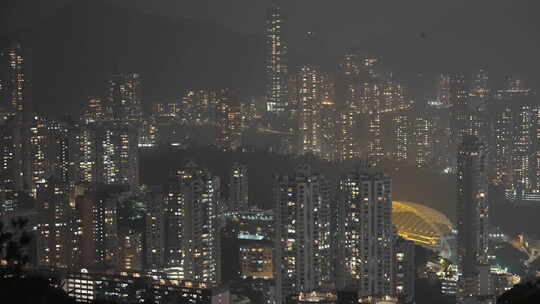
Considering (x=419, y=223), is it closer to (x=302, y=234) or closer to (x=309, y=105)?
(x=302, y=234)

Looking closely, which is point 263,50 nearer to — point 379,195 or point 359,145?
point 359,145

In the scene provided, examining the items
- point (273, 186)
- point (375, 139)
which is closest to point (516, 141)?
point (375, 139)

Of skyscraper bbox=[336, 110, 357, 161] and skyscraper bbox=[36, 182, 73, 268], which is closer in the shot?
A: skyscraper bbox=[36, 182, 73, 268]

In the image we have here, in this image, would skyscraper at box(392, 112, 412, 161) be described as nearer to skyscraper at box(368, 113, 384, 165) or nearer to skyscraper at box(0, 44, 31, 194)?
skyscraper at box(368, 113, 384, 165)

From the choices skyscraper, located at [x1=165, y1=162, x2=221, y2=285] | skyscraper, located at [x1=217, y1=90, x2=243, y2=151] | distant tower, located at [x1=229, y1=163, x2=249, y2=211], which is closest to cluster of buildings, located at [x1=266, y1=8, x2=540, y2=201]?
skyscraper, located at [x1=217, y1=90, x2=243, y2=151]

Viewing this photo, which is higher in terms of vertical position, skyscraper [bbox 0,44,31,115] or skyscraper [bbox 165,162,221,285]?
skyscraper [bbox 0,44,31,115]

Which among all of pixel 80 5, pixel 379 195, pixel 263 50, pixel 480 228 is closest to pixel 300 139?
pixel 263 50

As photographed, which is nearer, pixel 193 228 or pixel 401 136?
pixel 193 228

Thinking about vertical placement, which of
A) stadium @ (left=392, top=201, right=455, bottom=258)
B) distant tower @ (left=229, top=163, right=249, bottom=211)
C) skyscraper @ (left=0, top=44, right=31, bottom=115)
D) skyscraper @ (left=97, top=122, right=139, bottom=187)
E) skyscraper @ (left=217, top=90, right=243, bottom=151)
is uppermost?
skyscraper @ (left=0, top=44, right=31, bottom=115)
